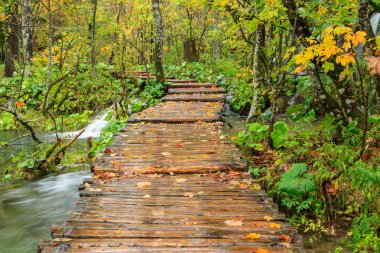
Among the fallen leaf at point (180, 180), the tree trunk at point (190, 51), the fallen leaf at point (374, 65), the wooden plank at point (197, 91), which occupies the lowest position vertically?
the fallen leaf at point (180, 180)

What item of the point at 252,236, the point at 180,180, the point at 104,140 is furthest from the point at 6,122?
the point at 252,236

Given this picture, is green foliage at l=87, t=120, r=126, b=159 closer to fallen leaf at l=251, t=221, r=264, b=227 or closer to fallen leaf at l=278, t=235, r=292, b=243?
fallen leaf at l=251, t=221, r=264, b=227

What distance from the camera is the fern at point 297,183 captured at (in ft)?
15.9

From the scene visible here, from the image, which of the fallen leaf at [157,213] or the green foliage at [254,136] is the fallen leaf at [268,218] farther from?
the green foliage at [254,136]

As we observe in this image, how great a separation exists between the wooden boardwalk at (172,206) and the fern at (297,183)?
1.72 ft

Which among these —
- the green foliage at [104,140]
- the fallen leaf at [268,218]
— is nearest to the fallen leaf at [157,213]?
the fallen leaf at [268,218]

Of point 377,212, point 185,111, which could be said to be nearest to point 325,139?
point 377,212

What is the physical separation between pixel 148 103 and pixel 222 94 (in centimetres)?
284

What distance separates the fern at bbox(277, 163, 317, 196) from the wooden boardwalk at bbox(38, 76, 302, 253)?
1.72ft

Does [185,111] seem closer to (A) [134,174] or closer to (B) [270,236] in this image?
(A) [134,174]

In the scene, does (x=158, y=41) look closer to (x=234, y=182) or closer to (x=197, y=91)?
(x=197, y=91)

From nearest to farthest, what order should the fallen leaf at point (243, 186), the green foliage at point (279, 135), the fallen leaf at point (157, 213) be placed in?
the fallen leaf at point (157, 213)
the fallen leaf at point (243, 186)
the green foliage at point (279, 135)

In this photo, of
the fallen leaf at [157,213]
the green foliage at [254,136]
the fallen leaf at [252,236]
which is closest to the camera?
the fallen leaf at [252,236]

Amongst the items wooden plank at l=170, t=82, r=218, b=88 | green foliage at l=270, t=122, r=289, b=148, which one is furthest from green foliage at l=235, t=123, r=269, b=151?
wooden plank at l=170, t=82, r=218, b=88
